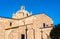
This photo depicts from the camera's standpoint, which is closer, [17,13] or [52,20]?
[52,20]

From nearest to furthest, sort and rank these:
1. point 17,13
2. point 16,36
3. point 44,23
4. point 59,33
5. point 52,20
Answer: point 59,33, point 16,36, point 44,23, point 52,20, point 17,13

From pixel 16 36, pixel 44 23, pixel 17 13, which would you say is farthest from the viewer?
pixel 17 13

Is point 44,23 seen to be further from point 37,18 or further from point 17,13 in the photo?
point 17,13

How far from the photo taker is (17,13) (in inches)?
1706

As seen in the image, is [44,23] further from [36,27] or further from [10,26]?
[10,26]

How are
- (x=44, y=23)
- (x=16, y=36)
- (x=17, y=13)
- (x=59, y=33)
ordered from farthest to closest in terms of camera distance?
(x=17, y=13)
(x=44, y=23)
(x=16, y=36)
(x=59, y=33)

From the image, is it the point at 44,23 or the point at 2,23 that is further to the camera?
the point at 44,23

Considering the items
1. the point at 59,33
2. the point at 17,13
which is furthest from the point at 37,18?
the point at 59,33

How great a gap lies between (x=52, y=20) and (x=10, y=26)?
376 inches

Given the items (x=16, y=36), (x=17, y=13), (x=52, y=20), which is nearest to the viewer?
(x=16, y=36)

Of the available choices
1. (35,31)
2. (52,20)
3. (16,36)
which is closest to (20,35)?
(16,36)

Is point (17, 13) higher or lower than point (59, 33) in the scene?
higher

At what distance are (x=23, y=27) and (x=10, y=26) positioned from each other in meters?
2.98

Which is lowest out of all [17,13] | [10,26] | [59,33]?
[59,33]
